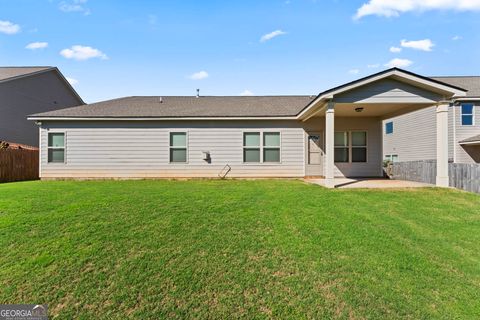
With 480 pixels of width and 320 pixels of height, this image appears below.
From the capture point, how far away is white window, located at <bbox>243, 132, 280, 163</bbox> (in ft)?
36.9

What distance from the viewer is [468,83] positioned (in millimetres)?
16047

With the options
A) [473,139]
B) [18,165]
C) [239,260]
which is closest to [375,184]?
[239,260]

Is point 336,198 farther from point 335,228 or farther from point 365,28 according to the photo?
point 365,28

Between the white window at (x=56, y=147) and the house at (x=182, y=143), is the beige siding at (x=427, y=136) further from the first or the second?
the white window at (x=56, y=147)

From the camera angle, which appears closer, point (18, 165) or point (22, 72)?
point (18, 165)

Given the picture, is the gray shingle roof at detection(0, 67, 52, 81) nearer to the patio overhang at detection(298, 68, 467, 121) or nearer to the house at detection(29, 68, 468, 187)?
the house at detection(29, 68, 468, 187)

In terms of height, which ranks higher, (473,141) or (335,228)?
(473,141)

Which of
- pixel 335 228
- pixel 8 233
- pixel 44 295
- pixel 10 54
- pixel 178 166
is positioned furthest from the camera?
pixel 10 54

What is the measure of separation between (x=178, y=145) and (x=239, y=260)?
857 cm

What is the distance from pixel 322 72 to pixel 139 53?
9519 mm

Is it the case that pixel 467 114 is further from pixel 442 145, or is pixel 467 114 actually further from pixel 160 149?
pixel 160 149

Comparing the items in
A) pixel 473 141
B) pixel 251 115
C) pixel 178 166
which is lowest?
pixel 178 166

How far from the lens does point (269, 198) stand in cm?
652

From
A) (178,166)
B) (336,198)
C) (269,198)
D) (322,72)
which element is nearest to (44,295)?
(269,198)
